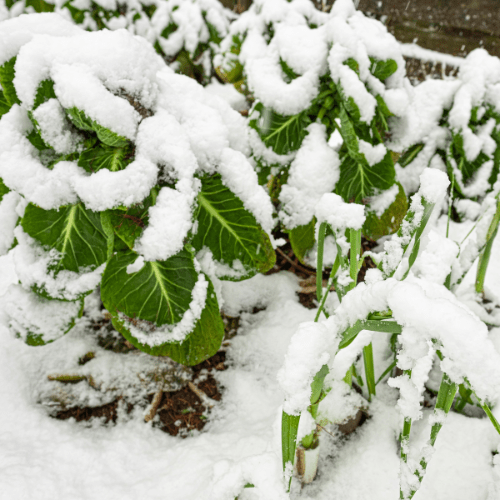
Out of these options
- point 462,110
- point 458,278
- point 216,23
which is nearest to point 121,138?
point 458,278

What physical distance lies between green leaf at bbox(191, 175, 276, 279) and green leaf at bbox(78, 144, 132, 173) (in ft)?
0.57

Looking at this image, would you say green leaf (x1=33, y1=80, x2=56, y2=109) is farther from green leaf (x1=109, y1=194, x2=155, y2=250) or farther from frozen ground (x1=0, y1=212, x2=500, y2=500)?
frozen ground (x1=0, y1=212, x2=500, y2=500)

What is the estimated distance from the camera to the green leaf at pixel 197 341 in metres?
0.78

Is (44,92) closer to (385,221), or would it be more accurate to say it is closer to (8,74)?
(8,74)

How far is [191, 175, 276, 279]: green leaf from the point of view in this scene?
82 cm

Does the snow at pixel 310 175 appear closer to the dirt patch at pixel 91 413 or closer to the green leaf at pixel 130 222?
the green leaf at pixel 130 222

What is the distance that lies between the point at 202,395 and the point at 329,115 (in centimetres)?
78

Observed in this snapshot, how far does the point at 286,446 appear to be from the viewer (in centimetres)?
45

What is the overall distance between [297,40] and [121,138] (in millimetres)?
571

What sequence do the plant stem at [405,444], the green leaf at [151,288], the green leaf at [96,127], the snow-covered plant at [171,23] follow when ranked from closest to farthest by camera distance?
the plant stem at [405,444] → the green leaf at [96,127] → the green leaf at [151,288] → the snow-covered plant at [171,23]

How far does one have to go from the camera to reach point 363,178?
102cm

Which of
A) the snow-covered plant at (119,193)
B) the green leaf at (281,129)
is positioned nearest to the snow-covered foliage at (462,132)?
the green leaf at (281,129)

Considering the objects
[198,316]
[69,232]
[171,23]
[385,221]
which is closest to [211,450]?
[198,316]

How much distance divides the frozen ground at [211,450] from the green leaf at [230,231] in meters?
0.24
